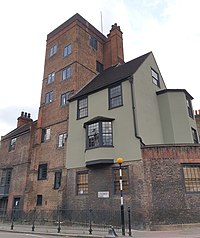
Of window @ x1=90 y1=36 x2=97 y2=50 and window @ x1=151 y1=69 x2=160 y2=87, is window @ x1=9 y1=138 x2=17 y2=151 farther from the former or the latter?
window @ x1=151 y1=69 x2=160 y2=87

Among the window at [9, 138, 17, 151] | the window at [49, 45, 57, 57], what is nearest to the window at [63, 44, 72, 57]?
the window at [49, 45, 57, 57]

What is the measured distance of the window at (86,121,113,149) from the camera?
1702 cm

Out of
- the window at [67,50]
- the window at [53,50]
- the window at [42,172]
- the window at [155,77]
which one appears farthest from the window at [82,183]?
the window at [53,50]

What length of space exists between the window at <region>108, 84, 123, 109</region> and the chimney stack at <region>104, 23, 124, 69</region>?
32.1 ft

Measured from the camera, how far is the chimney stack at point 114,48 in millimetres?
28031

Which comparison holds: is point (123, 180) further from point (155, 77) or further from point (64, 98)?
point (64, 98)

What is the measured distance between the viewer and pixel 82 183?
17.8 m

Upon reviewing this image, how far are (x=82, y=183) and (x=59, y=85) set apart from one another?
11965mm

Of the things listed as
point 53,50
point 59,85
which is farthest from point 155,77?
point 53,50

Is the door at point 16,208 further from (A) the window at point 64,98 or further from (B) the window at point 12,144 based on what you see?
(A) the window at point 64,98

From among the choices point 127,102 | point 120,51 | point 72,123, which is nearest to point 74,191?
point 72,123

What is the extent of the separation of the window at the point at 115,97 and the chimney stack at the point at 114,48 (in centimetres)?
979

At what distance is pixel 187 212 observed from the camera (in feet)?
44.5

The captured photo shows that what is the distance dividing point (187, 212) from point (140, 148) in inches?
190
